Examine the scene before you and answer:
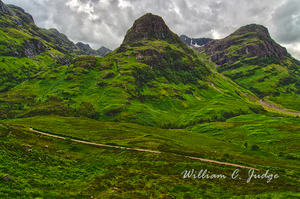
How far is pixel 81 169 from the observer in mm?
41906

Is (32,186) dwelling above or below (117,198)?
above

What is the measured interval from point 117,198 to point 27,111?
20548 cm

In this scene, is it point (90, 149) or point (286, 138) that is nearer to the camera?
point (90, 149)

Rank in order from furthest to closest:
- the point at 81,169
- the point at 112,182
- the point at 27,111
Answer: the point at 27,111, the point at 81,169, the point at 112,182

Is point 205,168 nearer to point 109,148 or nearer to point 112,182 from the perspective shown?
point 112,182

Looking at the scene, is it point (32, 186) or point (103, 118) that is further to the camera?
point (103, 118)

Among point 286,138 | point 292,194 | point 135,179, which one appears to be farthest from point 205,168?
point 286,138

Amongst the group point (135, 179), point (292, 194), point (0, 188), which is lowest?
point (135, 179)

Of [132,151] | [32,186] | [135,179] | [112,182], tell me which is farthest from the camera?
[132,151]

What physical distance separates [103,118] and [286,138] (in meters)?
183

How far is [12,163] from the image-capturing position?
29281 mm

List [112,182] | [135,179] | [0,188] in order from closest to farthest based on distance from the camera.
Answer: [0,188] < [112,182] < [135,179]

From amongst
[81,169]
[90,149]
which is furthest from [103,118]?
[81,169]

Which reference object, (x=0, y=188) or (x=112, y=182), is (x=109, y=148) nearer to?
(x=112, y=182)
